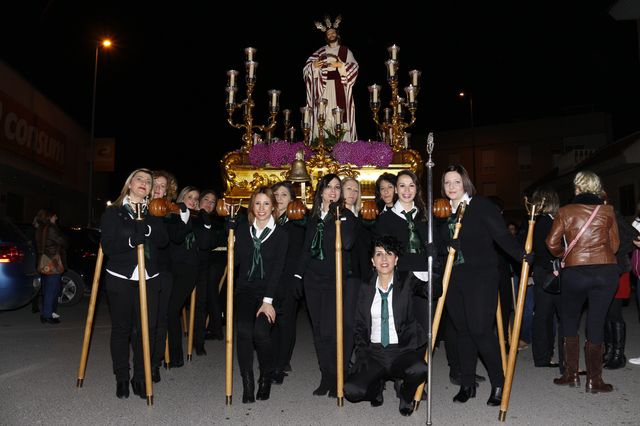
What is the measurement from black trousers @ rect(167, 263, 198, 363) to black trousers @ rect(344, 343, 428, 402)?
2373 mm

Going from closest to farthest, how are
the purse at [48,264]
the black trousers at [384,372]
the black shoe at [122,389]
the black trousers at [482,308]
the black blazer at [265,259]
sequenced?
the black trousers at [384,372], the black trousers at [482,308], the black shoe at [122,389], the black blazer at [265,259], the purse at [48,264]

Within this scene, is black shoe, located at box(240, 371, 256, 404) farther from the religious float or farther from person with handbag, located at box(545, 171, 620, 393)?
the religious float

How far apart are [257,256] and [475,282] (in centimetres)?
191

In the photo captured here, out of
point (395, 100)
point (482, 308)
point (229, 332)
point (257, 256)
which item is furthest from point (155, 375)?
point (395, 100)

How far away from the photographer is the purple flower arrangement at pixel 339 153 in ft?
29.7

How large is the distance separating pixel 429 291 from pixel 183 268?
→ 3.14 metres

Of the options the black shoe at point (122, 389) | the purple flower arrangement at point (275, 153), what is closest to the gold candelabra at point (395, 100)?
the purple flower arrangement at point (275, 153)

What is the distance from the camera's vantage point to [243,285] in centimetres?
499

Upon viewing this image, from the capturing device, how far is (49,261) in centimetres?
879

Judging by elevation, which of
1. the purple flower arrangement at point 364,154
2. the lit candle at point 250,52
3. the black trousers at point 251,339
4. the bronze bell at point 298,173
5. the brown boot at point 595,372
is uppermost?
the lit candle at point 250,52

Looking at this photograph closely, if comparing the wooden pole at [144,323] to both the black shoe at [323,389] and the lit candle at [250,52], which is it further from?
the lit candle at [250,52]

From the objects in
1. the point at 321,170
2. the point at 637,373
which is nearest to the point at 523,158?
the point at 321,170

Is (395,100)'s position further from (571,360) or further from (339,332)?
(339,332)

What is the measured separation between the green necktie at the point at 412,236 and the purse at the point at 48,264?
626 cm
